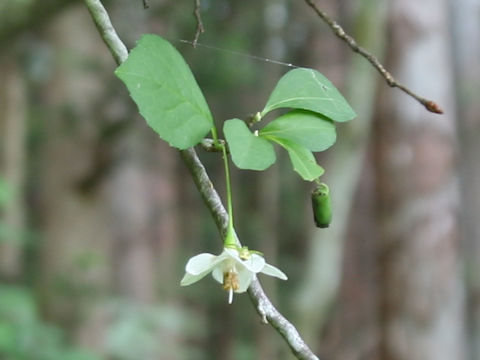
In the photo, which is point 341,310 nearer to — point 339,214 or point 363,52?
point 339,214

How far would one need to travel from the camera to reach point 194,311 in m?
10.7

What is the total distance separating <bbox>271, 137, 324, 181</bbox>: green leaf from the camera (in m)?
0.89

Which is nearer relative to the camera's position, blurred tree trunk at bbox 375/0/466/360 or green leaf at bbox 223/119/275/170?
green leaf at bbox 223/119/275/170

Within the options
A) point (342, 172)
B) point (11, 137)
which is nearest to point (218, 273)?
point (342, 172)

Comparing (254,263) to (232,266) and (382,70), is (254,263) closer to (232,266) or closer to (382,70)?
(232,266)

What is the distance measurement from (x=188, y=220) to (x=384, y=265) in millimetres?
7513

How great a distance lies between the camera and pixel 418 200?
13.8ft

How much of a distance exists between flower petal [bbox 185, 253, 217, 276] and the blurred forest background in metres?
2.37

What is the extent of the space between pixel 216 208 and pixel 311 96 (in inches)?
7.2

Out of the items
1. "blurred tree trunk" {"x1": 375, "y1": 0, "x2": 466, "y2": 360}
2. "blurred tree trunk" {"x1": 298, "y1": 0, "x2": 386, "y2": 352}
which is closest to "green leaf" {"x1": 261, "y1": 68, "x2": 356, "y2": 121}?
"blurred tree trunk" {"x1": 298, "y1": 0, "x2": 386, "y2": 352}

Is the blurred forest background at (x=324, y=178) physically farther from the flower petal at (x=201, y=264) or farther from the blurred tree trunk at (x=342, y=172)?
the flower petal at (x=201, y=264)

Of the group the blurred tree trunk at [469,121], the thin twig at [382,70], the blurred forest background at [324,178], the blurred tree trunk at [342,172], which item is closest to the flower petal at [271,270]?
the thin twig at [382,70]

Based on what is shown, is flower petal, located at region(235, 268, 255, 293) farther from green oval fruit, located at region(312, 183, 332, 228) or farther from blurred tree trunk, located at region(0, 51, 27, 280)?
blurred tree trunk, located at region(0, 51, 27, 280)

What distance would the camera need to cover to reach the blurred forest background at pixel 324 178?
3686 millimetres
